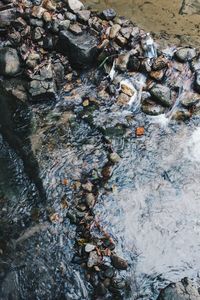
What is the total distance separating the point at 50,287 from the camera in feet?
14.3

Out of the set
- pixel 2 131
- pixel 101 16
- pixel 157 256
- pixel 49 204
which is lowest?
pixel 157 256

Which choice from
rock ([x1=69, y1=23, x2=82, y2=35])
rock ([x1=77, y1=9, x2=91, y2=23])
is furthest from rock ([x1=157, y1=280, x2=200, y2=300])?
rock ([x1=77, y1=9, x2=91, y2=23])

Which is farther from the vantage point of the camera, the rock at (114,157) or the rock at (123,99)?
the rock at (123,99)


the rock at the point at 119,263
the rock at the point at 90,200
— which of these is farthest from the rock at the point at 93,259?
the rock at the point at 90,200

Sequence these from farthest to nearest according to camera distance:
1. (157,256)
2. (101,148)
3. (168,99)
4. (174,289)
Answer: (168,99), (101,148), (157,256), (174,289)

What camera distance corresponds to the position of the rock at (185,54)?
6.34m

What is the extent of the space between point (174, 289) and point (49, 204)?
1818mm

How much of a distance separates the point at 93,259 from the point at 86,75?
123 inches

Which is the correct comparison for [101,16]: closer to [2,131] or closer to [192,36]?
[192,36]

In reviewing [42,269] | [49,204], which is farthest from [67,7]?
[42,269]

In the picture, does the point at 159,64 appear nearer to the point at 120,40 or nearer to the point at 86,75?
the point at 120,40

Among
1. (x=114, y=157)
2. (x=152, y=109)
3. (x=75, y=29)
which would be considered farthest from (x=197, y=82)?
(x=75, y=29)

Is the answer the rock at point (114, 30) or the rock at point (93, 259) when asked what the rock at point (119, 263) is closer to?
Result: the rock at point (93, 259)

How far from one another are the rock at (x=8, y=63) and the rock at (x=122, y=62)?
1597 mm
